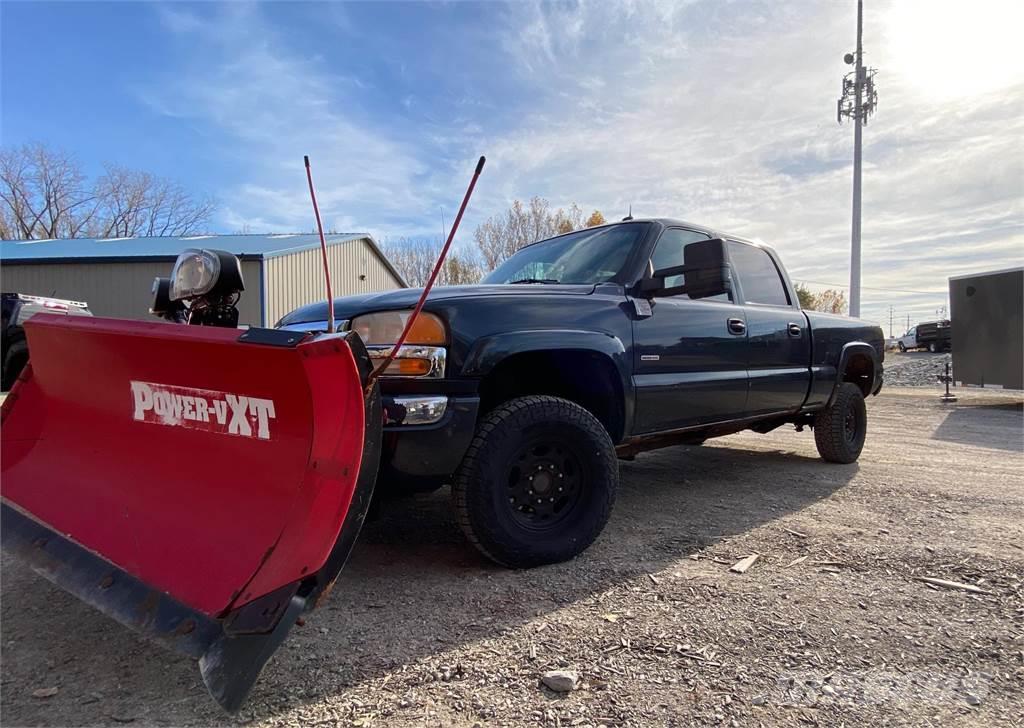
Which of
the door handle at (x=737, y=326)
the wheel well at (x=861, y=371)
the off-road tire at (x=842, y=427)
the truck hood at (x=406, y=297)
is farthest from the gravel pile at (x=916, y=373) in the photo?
the truck hood at (x=406, y=297)

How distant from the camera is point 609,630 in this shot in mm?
2211

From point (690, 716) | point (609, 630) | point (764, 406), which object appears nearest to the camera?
point (690, 716)

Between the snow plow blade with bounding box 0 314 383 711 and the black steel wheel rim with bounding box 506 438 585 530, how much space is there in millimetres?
934

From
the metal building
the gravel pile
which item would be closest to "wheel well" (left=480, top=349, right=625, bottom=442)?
the metal building

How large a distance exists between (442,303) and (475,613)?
1.27 metres

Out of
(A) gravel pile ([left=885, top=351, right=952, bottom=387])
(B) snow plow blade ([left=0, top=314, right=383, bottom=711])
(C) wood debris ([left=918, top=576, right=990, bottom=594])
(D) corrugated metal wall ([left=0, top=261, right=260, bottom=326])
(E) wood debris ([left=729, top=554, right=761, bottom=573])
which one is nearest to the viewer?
(B) snow plow blade ([left=0, top=314, right=383, bottom=711])

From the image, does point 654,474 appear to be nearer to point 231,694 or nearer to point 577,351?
point 577,351

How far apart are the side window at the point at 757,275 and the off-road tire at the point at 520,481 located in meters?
2.15

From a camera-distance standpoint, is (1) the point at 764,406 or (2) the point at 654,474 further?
(2) the point at 654,474

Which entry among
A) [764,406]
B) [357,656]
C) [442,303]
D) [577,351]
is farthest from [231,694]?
[764,406]

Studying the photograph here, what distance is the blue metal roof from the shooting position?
17.8 m

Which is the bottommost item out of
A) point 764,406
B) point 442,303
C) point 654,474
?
point 654,474

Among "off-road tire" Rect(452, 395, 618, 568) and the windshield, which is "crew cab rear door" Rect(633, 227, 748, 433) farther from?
"off-road tire" Rect(452, 395, 618, 568)

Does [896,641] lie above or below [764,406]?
below
